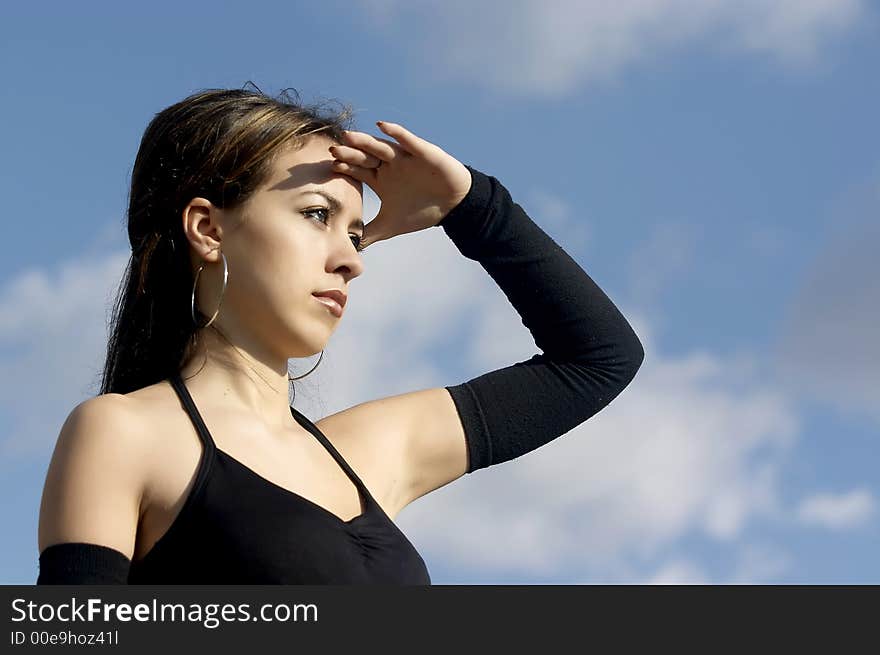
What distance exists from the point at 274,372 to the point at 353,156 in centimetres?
77

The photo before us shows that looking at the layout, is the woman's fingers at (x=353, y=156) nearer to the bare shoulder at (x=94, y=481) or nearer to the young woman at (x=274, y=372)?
the young woman at (x=274, y=372)

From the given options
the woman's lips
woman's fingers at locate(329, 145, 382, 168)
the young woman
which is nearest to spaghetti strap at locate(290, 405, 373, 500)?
the young woman

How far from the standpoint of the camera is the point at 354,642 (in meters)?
3.45

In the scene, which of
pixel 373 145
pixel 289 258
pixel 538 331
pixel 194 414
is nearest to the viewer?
Answer: pixel 194 414

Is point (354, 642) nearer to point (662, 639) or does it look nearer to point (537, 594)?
point (537, 594)

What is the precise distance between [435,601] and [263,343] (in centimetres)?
103

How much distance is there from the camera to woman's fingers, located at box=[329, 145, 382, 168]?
164 inches

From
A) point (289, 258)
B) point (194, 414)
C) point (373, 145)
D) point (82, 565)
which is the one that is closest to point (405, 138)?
point (373, 145)

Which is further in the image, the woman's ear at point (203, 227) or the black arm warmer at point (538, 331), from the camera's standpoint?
the black arm warmer at point (538, 331)

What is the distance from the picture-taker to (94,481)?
339 cm

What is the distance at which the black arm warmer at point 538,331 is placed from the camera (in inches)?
181

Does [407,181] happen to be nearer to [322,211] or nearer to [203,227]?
[322,211]

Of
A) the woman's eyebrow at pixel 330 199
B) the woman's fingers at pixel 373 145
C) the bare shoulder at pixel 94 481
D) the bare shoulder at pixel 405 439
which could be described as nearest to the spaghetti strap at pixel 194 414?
the bare shoulder at pixel 94 481

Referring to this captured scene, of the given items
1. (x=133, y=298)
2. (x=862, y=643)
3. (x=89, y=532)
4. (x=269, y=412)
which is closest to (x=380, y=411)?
(x=269, y=412)
